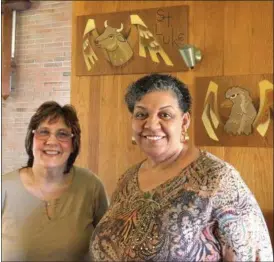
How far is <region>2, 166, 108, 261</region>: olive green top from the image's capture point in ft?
5.40

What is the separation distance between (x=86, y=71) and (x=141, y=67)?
0.57 metres

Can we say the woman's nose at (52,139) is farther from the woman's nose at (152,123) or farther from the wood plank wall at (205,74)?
the wood plank wall at (205,74)

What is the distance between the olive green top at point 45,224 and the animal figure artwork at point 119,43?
2.00 meters

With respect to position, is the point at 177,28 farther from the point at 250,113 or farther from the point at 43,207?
the point at 43,207

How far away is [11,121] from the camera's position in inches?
196

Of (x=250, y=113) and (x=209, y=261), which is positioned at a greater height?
(x=250, y=113)

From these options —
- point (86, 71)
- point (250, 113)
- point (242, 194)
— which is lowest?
point (242, 194)

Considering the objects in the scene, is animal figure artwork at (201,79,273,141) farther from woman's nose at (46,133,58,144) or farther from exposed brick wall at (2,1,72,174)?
exposed brick wall at (2,1,72,174)

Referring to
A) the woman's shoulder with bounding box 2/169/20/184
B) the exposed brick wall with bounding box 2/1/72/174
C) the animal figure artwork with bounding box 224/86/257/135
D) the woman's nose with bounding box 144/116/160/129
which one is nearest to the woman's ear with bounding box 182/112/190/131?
the woman's nose with bounding box 144/116/160/129

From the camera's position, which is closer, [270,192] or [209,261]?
[209,261]

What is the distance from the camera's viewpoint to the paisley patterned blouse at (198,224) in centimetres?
114

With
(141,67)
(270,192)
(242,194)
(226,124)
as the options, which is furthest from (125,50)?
(242,194)

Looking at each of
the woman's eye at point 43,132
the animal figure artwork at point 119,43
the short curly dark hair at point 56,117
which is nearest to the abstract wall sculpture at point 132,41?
the animal figure artwork at point 119,43

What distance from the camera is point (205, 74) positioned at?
130 inches
